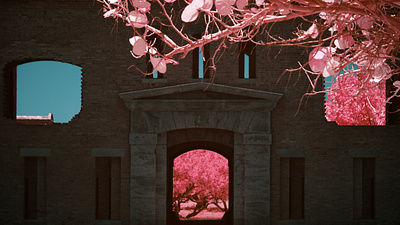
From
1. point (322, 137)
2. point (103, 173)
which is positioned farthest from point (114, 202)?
point (322, 137)

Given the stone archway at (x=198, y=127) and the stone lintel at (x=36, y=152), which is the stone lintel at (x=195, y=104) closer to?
the stone archway at (x=198, y=127)

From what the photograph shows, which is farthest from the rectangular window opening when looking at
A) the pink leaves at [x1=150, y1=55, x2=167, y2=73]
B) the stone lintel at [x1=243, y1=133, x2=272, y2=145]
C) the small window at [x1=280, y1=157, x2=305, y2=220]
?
the pink leaves at [x1=150, y1=55, x2=167, y2=73]

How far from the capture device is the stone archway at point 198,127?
12.4 meters

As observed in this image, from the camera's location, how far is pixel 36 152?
1263cm

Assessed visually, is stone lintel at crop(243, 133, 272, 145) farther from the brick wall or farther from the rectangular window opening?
the rectangular window opening

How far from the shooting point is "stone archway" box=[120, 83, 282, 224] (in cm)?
1240

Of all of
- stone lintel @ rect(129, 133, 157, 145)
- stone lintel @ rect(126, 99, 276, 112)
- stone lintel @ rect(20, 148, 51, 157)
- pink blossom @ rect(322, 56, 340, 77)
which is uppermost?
stone lintel @ rect(126, 99, 276, 112)

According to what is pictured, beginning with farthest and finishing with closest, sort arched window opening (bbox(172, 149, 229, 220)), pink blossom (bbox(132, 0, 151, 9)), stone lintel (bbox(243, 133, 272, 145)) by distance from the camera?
arched window opening (bbox(172, 149, 229, 220))
stone lintel (bbox(243, 133, 272, 145))
pink blossom (bbox(132, 0, 151, 9))

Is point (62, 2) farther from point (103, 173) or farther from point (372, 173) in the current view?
point (372, 173)

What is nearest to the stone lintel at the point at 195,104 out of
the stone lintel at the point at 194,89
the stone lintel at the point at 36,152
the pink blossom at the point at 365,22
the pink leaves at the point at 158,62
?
the stone lintel at the point at 194,89

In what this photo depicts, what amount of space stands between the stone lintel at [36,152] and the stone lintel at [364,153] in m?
9.79

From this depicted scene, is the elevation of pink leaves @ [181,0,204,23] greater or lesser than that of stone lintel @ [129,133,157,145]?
greater

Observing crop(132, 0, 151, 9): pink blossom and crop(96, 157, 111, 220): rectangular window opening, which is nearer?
crop(132, 0, 151, 9): pink blossom

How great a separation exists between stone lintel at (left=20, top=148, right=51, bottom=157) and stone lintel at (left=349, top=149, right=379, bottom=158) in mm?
9785
